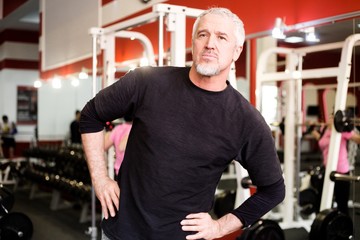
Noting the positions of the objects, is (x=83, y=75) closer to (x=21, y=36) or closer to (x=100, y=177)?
(x=100, y=177)

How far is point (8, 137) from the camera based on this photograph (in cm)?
808

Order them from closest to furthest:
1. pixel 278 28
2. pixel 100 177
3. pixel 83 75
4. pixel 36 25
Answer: pixel 100 177 → pixel 278 28 → pixel 83 75 → pixel 36 25

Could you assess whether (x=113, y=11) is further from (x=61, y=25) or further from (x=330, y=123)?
(x=330, y=123)

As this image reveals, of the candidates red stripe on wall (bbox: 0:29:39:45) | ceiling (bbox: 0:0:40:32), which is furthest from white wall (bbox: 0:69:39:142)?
ceiling (bbox: 0:0:40:32)

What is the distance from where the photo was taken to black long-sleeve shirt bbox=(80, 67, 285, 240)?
4.29 ft

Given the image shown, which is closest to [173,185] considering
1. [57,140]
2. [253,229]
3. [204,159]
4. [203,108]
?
[204,159]

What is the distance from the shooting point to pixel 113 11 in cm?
491

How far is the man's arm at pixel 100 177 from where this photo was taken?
1378 mm

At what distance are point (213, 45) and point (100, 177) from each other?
519 mm

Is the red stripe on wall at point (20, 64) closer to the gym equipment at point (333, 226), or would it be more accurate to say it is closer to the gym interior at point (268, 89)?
the gym interior at point (268, 89)

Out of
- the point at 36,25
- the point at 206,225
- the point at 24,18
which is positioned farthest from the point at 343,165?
the point at 36,25

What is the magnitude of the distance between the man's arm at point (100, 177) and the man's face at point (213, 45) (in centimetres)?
38

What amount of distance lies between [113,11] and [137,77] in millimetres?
3731

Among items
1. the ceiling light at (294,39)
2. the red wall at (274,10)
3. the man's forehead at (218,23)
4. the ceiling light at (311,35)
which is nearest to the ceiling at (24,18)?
the red wall at (274,10)
